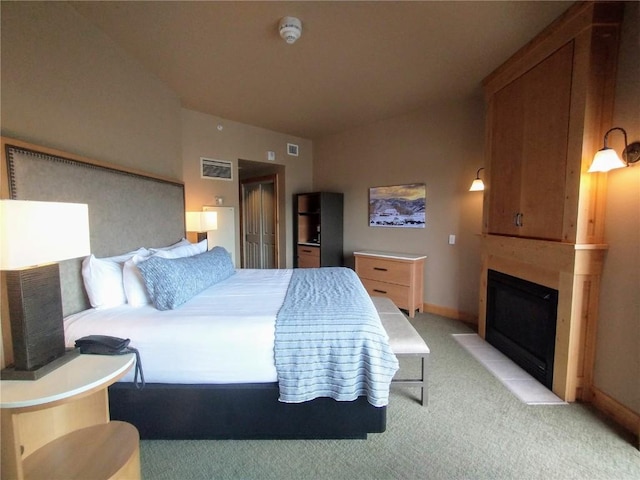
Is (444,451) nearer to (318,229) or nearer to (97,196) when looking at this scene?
(97,196)

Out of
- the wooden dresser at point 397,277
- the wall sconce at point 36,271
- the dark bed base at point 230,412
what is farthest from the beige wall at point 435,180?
the wall sconce at point 36,271

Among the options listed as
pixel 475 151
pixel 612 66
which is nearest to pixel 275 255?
pixel 475 151

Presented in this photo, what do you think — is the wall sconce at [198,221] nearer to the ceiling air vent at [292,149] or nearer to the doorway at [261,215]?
the doorway at [261,215]

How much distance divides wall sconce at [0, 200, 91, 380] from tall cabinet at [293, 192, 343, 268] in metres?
3.53

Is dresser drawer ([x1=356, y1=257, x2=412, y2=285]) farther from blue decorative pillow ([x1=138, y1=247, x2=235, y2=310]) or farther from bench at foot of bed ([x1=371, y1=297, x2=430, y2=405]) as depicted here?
blue decorative pillow ([x1=138, y1=247, x2=235, y2=310])

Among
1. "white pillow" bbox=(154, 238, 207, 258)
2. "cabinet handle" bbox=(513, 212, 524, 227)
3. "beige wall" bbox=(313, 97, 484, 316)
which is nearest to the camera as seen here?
"white pillow" bbox=(154, 238, 207, 258)

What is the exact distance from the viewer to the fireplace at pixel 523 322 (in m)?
2.21

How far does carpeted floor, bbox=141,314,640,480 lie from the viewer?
1.48 metres

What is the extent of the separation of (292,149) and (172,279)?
3.71m

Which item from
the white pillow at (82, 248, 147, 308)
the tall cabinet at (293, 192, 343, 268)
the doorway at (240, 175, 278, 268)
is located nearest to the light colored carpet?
the tall cabinet at (293, 192, 343, 268)

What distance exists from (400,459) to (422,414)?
428 mm

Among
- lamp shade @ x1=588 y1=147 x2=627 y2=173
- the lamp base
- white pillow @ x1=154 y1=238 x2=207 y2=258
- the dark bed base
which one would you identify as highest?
lamp shade @ x1=588 y1=147 x2=627 y2=173

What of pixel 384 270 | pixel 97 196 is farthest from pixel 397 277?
pixel 97 196

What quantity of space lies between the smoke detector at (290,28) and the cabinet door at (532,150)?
1.90m
